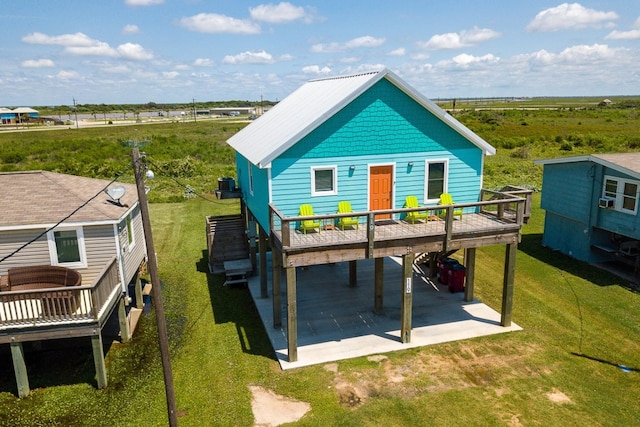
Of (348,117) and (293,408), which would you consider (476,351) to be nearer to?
(293,408)

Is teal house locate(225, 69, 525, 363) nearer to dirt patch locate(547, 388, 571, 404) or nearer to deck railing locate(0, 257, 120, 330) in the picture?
dirt patch locate(547, 388, 571, 404)

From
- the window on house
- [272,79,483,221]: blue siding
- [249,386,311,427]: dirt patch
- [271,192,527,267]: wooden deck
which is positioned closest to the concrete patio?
[249,386,311,427]: dirt patch

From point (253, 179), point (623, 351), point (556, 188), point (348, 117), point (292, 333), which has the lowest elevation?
point (623, 351)

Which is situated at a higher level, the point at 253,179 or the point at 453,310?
the point at 253,179

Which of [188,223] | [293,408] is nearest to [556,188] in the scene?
[293,408]

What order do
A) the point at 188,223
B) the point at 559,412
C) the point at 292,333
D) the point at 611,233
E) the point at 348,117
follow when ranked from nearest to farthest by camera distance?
the point at 559,412 → the point at 292,333 → the point at 348,117 → the point at 611,233 → the point at 188,223

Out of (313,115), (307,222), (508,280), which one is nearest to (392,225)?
(307,222)

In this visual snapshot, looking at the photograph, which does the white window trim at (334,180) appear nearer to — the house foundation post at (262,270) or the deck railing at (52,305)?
the house foundation post at (262,270)
